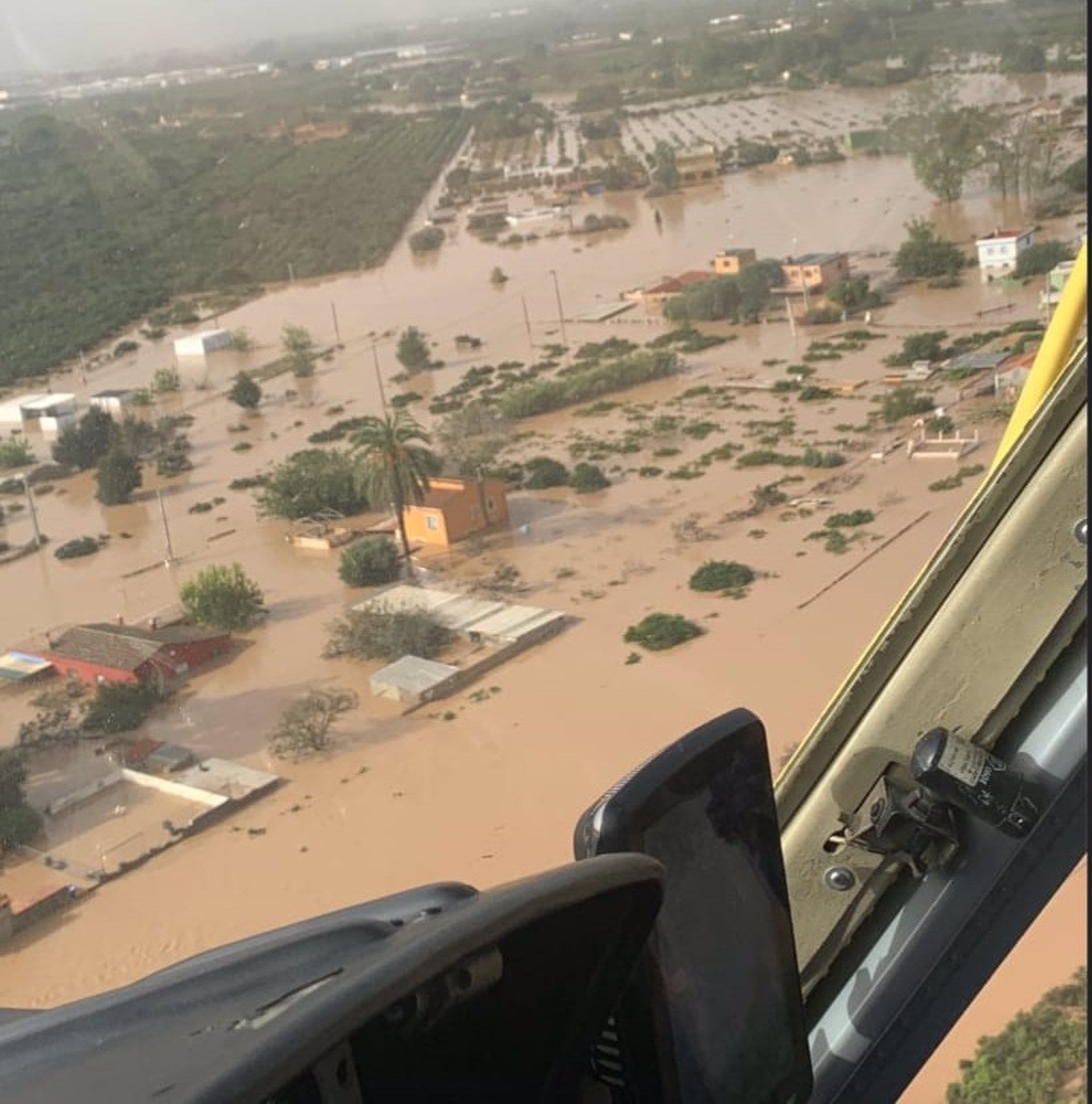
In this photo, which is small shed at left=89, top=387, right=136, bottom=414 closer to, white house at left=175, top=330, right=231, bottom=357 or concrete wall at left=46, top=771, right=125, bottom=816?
white house at left=175, top=330, right=231, bottom=357

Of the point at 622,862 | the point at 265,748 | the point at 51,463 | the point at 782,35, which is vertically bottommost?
the point at 265,748

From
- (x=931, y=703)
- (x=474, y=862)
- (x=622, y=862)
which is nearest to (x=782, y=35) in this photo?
(x=474, y=862)

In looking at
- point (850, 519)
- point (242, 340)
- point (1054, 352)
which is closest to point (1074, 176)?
point (1054, 352)

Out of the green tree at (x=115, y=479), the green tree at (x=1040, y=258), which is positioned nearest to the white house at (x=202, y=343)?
the green tree at (x=115, y=479)

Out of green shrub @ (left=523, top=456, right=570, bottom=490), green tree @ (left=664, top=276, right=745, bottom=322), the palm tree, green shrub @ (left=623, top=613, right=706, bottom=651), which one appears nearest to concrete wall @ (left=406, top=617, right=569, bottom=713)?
green shrub @ (left=623, top=613, right=706, bottom=651)

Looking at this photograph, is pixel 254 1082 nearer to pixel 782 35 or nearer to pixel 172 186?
pixel 782 35
